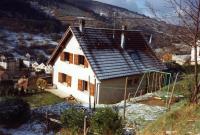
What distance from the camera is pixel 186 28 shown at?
504 inches

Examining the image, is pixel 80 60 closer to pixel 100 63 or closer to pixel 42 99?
pixel 100 63

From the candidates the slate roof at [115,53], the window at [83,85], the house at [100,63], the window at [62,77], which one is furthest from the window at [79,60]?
the window at [62,77]

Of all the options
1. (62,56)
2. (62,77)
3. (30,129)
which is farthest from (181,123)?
(62,77)

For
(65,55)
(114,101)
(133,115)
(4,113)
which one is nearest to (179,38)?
(133,115)

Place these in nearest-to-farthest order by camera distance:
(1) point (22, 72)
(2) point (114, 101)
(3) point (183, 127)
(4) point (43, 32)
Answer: (3) point (183, 127) → (2) point (114, 101) → (1) point (22, 72) → (4) point (43, 32)

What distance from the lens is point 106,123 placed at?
13.6m

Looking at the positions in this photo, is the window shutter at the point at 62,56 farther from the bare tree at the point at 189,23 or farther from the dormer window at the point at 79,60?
the bare tree at the point at 189,23

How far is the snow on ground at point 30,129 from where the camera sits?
59.2 ft

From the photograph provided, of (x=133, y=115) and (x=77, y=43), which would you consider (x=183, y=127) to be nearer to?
(x=133, y=115)

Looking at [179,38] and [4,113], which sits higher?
[179,38]

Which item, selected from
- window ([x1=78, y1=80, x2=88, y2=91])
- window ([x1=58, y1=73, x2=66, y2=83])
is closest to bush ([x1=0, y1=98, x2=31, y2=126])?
window ([x1=78, y1=80, x2=88, y2=91])

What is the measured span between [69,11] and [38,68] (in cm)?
10821

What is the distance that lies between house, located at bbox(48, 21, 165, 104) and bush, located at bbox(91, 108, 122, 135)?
13.7m

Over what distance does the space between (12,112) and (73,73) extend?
1386 centimetres
